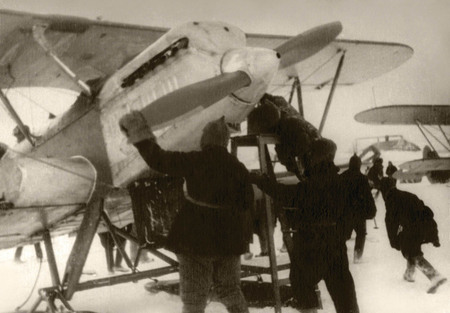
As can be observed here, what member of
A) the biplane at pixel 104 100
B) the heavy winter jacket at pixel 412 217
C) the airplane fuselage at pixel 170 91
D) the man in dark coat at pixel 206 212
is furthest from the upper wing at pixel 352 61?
the man in dark coat at pixel 206 212

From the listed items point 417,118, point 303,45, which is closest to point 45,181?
point 303,45

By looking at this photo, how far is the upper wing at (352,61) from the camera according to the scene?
5.90 m

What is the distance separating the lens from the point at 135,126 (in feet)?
8.57

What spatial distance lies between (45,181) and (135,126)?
4.28 feet

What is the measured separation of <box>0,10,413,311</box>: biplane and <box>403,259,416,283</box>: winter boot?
1.85m

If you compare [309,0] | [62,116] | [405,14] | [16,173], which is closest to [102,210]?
[16,173]

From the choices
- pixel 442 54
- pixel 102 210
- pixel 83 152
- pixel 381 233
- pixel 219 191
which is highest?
pixel 442 54

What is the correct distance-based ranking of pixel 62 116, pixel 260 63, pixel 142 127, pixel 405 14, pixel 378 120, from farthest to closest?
pixel 378 120, pixel 62 116, pixel 405 14, pixel 260 63, pixel 142 127

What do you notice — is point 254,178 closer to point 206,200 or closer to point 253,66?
point 206,200

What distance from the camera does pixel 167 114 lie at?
106 inches

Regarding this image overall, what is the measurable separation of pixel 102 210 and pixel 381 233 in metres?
8.77

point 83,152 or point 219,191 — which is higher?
point 83,152

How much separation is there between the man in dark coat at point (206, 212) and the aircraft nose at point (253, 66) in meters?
0.34

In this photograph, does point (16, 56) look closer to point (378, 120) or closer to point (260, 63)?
point (260, 63)
